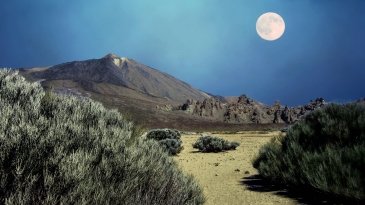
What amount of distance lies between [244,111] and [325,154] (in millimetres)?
141215

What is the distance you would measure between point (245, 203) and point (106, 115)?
4404 millimetres

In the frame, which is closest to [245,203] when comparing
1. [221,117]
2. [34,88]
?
[34,88]

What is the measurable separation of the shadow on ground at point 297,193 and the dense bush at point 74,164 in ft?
12.2

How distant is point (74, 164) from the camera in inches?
201

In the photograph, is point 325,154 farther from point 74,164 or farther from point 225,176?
point 74,164

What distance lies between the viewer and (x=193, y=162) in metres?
19.4

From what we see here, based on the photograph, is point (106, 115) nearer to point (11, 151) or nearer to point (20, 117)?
point (20, 117)

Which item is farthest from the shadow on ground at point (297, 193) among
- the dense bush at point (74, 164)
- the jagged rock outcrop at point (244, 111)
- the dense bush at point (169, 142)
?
the jagged rock outcrop at point (244, 111)

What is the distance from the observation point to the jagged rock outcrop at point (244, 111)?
5748 inches

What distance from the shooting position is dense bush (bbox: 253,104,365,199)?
9.68 meters

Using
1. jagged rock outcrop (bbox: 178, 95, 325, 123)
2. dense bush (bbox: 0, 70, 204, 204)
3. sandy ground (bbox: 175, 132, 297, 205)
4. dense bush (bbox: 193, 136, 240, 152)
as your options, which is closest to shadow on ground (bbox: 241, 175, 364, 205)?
sandy ground (bbox: 175, 132, 297, 205)

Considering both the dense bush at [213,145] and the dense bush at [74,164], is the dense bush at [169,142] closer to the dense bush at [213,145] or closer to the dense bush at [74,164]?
the dense bush at [213,145]

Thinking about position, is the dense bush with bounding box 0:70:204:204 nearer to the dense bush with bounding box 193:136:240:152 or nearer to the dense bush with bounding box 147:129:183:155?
the dense bush with bounding box 147:129:183:155

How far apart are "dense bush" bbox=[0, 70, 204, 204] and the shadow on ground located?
372cm
